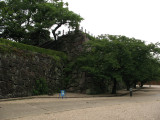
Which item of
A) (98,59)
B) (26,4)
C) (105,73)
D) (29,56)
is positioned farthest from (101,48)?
(26,4)

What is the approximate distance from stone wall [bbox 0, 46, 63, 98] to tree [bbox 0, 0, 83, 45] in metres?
6.33

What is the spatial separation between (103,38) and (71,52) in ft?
18.6

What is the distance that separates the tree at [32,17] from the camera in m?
23.0

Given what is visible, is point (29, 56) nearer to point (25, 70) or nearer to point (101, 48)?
point (25, 70)

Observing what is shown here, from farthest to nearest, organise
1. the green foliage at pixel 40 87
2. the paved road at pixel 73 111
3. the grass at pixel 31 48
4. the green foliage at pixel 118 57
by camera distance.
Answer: the green foliage at pixel 118 57 → the green foliage at pixel 40 87 → the grass at pixel 31 48 → the paved road at pixel 73 111

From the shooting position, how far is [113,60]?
58.2ft

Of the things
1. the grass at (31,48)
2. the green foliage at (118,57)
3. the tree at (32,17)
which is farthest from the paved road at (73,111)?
the tree at (32,17)

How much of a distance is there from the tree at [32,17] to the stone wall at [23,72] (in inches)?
249

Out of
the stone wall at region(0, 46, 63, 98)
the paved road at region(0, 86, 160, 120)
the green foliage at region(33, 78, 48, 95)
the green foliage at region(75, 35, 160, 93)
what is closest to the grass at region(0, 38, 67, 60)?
the stone wall at region(0, 46, 63, 98)

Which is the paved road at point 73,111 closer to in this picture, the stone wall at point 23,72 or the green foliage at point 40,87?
the stone wall at point 23,72

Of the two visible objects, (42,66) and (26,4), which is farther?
(26,4)

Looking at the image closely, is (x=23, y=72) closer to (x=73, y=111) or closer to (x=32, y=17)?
(x=73, y=111)

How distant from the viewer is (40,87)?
17.4 metres

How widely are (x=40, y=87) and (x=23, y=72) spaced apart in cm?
251
